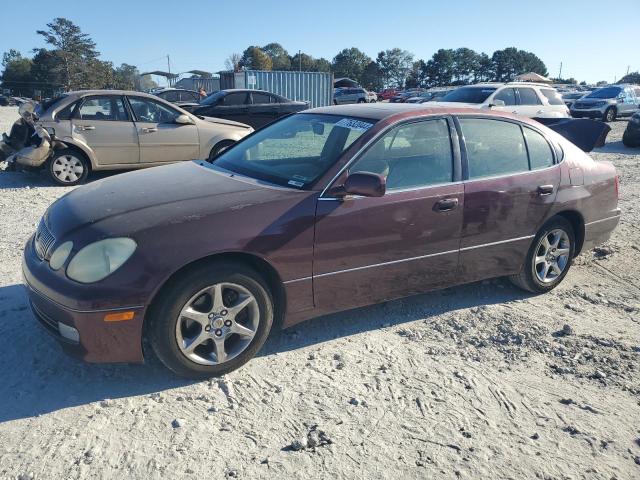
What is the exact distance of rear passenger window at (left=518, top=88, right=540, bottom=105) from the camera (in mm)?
14594

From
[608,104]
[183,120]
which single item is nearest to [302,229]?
[183,120]

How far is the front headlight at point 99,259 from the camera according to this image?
2.87 metres

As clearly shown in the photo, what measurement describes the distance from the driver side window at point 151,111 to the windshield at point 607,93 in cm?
2138

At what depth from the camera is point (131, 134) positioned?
8.70m

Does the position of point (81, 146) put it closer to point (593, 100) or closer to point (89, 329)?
point (89, 329)

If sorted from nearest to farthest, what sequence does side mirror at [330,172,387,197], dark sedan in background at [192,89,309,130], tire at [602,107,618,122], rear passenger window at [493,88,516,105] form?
side mirror at [330,172,387,197] → dark sedan in background at [192,89,309,130] → rear passenger window at [493,88,516,105] → tire at [602,107,618,122]

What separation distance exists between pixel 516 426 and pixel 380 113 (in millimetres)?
2323

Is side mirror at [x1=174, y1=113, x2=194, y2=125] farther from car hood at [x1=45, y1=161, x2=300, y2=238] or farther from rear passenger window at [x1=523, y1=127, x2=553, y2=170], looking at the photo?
rear passenger window at [x1=523, y1=127, x2=553, y2=170]

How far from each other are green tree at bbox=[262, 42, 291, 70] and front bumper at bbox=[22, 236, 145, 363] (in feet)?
337

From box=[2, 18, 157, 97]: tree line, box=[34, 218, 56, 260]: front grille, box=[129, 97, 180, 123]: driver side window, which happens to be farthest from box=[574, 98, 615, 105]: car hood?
box=[2, 18, 157, 97]: tree line

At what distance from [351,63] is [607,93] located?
87698 millimetres

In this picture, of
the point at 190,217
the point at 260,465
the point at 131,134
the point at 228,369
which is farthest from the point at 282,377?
the point at 131,134

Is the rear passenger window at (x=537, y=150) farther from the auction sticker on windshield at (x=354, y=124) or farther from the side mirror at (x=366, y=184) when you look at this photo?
the side mirror at (x=366, y=184)

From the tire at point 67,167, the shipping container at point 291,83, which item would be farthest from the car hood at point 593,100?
the tire at point 67,167
